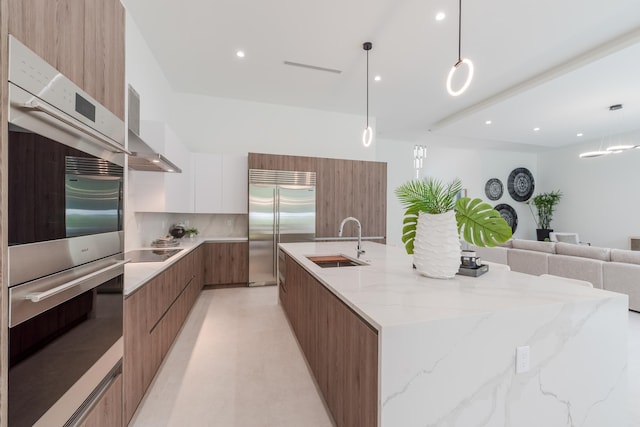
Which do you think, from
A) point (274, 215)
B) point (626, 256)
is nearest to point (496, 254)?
point (626, 256)

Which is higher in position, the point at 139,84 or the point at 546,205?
the point at 139,84

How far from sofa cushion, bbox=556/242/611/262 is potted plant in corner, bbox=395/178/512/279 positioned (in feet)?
11.0

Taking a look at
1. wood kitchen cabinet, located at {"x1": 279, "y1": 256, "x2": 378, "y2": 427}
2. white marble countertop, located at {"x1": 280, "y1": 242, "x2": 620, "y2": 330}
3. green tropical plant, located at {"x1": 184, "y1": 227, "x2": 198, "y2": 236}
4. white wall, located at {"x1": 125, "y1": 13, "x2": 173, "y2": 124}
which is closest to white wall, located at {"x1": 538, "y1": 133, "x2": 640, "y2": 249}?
white marble countertop, located at {"x1": 280, "y1": 242, "x2": 620, "y2": 330}

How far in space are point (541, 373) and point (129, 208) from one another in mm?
3477

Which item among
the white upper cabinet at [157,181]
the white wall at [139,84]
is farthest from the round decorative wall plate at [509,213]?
the white wall at [139,84]

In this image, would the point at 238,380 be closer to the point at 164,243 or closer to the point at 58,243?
the point at 58,243

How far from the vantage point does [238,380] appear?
80.9 inches

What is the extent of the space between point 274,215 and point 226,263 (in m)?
1.09

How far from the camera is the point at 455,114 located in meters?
5.40

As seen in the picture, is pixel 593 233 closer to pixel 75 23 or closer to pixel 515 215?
pixel 515 215

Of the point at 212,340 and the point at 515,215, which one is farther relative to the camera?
the point at 515,215

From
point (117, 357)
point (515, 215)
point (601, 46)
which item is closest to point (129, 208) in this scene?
point (117, 357)

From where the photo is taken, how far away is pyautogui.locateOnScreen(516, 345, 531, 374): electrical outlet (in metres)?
1.20

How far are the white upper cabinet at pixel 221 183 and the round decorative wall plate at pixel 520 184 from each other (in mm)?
8048
